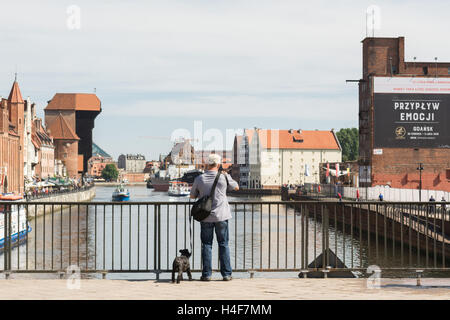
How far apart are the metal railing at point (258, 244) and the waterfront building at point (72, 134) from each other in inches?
4083

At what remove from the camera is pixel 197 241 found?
35.7m

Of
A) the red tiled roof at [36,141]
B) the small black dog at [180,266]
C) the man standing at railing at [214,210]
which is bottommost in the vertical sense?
the small black dog at [180,266]

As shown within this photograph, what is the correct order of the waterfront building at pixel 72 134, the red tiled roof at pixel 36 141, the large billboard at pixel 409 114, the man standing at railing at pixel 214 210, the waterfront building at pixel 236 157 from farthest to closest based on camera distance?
the waterfront building at pixel 72 134 → the waterfront building at pixel 236 157 → the red tiled roof at pixel 36 141 → the large billboard at pixel 409 114 → the man standing at railing at pixel 214 210

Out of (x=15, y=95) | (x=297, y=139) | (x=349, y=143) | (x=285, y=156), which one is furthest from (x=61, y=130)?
(x=349, y=143)

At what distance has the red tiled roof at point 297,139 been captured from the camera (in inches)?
6324

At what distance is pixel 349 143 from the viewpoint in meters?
187

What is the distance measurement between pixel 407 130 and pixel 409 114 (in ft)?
5.73

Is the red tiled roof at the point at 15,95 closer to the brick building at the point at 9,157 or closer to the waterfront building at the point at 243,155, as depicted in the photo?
the brick building at the point at 9,157

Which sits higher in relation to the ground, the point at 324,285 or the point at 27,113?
the point at 27,113

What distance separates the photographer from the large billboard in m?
71.0

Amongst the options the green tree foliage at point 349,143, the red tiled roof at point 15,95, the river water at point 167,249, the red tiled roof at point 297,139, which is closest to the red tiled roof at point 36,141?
the red tiled roof at point 15,95
